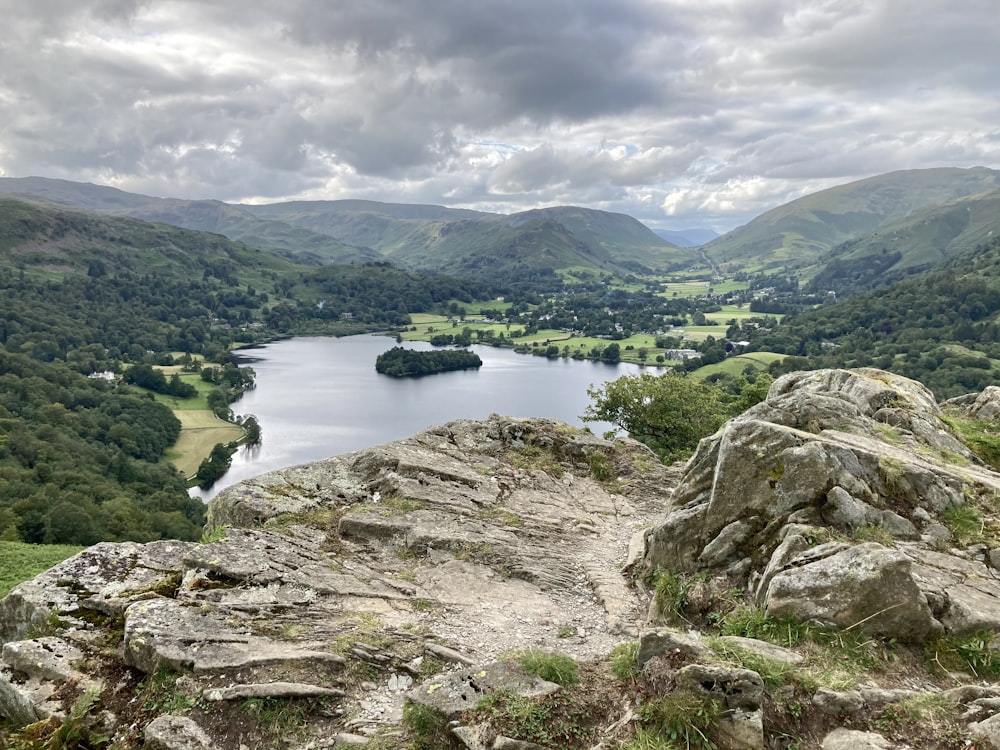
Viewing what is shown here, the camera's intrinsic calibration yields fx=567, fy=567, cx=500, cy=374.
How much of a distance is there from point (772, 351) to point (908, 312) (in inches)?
2282

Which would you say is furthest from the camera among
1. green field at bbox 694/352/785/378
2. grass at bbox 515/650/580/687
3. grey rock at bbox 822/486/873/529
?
green field at bbox 694/352/785/378

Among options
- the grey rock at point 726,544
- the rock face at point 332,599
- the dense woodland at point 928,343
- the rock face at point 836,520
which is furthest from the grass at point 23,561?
the dense woodland at point 928,343

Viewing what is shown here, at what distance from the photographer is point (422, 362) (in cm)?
18438

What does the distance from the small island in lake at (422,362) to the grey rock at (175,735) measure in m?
171

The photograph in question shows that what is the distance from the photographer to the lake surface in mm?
112625

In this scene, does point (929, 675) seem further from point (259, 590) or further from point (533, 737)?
point (259, 590)

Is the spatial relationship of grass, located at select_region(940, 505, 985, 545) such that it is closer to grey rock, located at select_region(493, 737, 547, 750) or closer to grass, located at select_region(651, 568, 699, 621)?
grass, located at select_region(651, 568, 699, 621)

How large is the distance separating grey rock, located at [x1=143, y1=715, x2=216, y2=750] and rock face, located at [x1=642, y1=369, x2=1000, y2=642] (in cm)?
1002

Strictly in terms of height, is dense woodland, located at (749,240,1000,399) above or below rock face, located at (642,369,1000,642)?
below

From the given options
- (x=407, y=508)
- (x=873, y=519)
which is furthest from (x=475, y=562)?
(x=873, y=519)

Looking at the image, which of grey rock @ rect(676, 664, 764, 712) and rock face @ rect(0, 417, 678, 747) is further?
rock face @ rect(0, 417, 678, 747)

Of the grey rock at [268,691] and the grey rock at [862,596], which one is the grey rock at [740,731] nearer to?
the grey rock at [862,596]

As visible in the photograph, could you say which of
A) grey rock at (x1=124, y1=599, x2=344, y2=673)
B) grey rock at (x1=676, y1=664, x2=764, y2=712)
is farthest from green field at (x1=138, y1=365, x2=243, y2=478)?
grey rock at (x1=676, y1=664, x2=764, y2=712)

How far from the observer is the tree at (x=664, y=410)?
4034 cm
